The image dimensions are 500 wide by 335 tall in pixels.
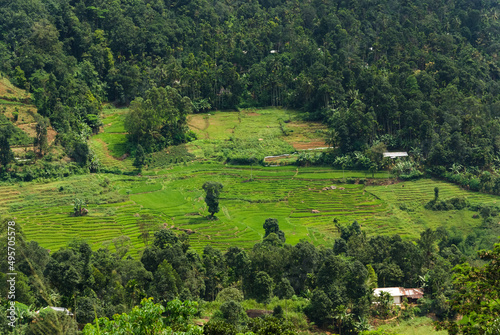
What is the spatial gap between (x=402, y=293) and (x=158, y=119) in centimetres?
3616

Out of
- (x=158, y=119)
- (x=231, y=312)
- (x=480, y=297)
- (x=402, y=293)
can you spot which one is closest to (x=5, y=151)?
(x=158, y=119)

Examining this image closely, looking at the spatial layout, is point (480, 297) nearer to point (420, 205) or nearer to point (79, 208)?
point (420, 205)

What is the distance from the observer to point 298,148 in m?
65.1

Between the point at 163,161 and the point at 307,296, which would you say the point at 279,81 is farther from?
the point at 307,296

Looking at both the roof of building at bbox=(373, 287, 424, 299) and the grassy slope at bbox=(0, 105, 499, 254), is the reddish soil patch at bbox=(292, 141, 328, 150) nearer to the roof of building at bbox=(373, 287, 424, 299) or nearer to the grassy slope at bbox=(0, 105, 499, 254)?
the grassy slope at bbox=(0, 105, 499, 254)

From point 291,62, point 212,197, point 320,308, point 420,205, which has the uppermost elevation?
point 291,62

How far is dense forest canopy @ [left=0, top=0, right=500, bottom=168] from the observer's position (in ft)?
211

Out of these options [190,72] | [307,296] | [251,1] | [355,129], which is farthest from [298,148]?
[251,1]

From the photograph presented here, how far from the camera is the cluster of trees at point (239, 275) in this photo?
33094mm

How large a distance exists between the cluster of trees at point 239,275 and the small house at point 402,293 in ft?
1.85

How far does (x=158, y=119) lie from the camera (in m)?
64.0

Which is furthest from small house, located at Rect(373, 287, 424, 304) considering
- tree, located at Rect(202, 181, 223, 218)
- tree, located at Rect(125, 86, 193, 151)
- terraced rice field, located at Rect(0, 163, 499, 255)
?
tree, located at Rect(125, 86, 193, 151)

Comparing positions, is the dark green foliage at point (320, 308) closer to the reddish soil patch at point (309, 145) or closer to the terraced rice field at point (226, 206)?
the terraced rice field at point (226, 206)

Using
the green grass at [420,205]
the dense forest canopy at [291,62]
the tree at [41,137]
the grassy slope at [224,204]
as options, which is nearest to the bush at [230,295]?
the grassy slope at [224,204]
